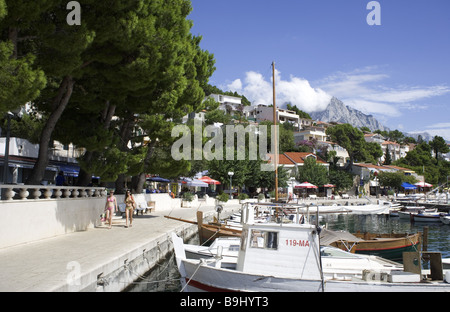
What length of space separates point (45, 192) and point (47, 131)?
370cm

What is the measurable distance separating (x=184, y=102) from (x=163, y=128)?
250cm

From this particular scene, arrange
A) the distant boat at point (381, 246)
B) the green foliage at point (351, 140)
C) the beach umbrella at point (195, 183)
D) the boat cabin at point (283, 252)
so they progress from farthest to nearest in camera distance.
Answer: the green foliage at point (351, 140), the beach umbrella at point (195, 183), the distant boat at point (381, 246), the boat cabin at point (283, 252)

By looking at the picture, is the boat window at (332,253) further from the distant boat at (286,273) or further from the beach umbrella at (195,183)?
the beach umbrella at (195,183)

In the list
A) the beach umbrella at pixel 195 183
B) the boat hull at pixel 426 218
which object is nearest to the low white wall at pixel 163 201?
the beach umbrella at pixel 195 183

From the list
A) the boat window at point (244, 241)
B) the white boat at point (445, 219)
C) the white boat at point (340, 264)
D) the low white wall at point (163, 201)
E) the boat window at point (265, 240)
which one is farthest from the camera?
the white boat at point (445, 219)

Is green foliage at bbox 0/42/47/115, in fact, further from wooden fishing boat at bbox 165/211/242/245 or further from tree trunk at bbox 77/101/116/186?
wooden fishing boat at bbox 165/211/242/245

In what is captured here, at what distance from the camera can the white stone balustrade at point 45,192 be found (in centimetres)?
1108

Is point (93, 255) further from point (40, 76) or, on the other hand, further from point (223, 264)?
point (40, 76)

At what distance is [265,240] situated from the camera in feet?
33.6

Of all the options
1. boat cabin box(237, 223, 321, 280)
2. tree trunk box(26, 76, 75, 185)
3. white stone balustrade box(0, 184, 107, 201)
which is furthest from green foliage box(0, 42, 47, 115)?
boat cabin box(237, 223, 321, 280)

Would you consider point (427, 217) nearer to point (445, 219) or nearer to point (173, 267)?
point (445, 219)

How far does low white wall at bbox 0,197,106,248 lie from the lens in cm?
1100

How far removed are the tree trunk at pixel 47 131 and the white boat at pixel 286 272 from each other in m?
8.72

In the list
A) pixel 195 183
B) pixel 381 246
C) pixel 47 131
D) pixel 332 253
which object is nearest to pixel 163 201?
pixel 195 183
